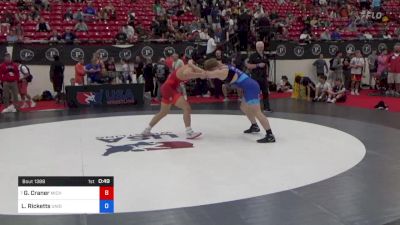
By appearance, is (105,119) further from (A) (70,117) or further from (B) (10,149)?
(B) (10,149)

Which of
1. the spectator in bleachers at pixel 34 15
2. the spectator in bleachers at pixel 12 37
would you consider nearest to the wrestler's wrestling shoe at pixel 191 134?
the spectator in bleachers at pixel 12 37

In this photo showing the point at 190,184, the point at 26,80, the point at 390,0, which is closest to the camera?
the point at 190,184

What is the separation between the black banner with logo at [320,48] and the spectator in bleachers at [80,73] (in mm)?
6328

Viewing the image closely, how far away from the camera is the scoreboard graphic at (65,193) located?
11.0 ft

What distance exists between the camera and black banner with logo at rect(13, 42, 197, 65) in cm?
1504

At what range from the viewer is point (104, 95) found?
44.2 ft

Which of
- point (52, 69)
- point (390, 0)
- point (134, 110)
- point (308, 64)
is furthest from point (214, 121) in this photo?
point (390, 0)

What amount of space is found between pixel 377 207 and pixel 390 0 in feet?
74.4

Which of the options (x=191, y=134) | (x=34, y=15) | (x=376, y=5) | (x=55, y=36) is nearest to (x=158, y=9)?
(x=34, y=15)

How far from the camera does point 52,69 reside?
1441cm

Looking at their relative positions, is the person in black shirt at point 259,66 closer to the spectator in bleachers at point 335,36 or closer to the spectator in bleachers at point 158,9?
the spectator in bleachers at point 335,36

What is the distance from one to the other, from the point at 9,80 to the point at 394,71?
36.4 ft

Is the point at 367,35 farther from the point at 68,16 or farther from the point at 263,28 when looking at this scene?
the point at 68,16

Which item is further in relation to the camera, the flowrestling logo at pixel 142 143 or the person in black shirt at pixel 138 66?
the person in black shirt at pixel 138 66
